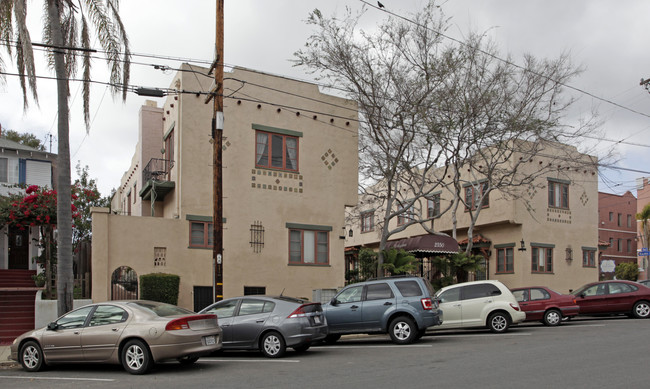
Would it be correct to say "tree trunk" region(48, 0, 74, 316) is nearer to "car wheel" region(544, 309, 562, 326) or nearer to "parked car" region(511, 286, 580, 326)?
"parked car" region(511, 286, 580, 326)

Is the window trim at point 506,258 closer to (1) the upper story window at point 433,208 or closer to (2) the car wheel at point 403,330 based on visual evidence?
(1) the upper story window at point 433,208

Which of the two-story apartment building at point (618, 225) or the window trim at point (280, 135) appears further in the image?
the two-story apartment building at point (618, 225)

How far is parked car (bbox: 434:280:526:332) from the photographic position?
56.7ft

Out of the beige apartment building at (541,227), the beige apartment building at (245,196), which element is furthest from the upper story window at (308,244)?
the beige apartment building at (541,227)

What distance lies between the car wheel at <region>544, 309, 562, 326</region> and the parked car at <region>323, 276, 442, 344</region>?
5.97 metres

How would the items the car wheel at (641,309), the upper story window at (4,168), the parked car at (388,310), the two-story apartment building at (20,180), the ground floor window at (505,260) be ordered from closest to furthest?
1. the parked car at (388,310)
2. the car wheel at (641,309)
3. the two-story apartment building at (20,180)
4. the upper story window at (4,168)
5. the ground floor window at (505,260)

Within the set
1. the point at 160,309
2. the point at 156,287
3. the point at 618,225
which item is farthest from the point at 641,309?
the point at 618,225

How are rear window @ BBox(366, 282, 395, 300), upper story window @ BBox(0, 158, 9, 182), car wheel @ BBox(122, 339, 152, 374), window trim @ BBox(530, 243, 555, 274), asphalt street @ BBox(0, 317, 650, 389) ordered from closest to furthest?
asphalt street @ BBox(0, 317, 650, 389)
car wheel @ BBox(122, 339, 152, 374)
rear window @ BBox(366, 282, 395, 300)
upper story window @ BBox(0, 158, 9, 182)
window trim @ BBox(530, 243, 555, 274)

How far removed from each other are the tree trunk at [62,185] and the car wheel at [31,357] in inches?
121

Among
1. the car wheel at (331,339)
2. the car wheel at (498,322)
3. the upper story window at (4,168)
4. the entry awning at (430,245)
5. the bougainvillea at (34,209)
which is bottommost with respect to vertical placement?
the car wheel at (331,339)

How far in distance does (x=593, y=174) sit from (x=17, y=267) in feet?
92.6

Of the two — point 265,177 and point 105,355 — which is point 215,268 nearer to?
point 105,355

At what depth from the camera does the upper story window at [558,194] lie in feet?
108

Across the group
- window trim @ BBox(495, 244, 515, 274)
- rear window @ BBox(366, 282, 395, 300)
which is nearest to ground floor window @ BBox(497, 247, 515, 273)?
window trim @ BBox(495, 244, 515, 274)
